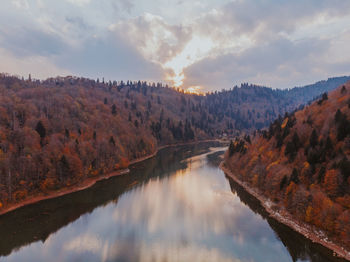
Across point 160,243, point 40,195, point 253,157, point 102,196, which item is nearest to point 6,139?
point 40,195

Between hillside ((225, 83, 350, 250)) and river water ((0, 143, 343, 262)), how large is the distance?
368 centimetres

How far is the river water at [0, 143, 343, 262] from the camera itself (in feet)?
93.1

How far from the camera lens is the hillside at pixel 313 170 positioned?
3008 centimetres

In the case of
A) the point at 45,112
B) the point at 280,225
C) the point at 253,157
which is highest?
the point at 45,112

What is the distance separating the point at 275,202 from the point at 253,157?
15.5m

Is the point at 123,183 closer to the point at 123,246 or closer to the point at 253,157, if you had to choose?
the point at 123,246

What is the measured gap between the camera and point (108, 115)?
98.8 m

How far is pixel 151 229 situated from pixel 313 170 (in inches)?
1138

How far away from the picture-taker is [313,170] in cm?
3703

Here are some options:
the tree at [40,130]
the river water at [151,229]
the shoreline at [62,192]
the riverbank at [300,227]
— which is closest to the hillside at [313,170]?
the riverbank at [300,227]

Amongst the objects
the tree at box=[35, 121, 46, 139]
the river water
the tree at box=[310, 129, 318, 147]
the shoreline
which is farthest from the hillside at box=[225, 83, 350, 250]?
the tree at box=[35, 121, 46, 139]

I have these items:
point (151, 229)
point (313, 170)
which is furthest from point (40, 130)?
point (313, 170)

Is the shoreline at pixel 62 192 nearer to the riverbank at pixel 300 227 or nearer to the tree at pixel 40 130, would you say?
the tree at pixel 40 130

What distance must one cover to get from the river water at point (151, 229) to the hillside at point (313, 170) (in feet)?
12.1
